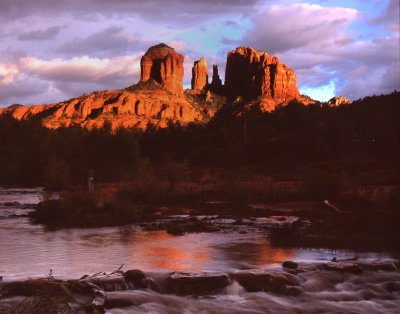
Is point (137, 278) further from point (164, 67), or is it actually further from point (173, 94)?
point (164, 67)

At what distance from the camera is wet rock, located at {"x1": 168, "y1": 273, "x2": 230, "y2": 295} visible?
11.4m

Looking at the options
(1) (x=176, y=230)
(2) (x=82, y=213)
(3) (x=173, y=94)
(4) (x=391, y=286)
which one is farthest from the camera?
(3) (x=173, y=94)

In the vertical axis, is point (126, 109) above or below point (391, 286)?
above

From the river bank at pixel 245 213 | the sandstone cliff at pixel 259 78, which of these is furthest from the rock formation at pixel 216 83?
the river bank at pixel 245 213

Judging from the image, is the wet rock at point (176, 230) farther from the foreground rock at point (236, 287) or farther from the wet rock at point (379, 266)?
the wet rock at point (379, 266)

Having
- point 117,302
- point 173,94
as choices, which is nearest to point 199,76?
point 173,94

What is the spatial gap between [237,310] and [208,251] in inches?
202

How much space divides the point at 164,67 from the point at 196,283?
162216 mm

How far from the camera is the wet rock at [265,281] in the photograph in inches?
460

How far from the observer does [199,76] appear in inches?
6767

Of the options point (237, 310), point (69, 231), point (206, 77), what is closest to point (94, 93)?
point (206, 77)

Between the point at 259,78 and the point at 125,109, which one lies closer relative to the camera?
the point at 125,109

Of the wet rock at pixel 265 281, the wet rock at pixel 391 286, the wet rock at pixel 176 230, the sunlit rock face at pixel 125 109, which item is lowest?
the wet rock at pixel 391 286

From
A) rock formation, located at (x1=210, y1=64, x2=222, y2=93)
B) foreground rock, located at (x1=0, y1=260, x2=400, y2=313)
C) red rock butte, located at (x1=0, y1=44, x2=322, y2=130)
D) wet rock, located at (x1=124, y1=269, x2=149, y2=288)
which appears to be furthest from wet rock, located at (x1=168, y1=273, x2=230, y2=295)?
rock formation, located at (x1=210, y1=64, x2=222, y2=93)
